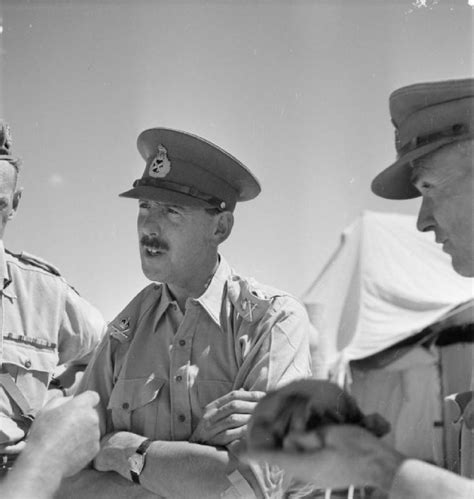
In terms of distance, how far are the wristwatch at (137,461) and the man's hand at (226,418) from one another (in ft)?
0.34

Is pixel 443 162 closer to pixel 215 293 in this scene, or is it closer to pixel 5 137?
pixel 215 293

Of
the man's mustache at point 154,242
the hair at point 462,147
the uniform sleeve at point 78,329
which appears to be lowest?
the uniform sleeve at point 78,329

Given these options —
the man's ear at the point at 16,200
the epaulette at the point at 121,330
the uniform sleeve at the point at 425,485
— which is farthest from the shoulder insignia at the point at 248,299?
the man's ear at the point at 16,200

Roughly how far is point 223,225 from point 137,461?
54cm

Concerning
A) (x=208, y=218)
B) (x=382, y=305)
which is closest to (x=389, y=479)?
(x=382, y=305)

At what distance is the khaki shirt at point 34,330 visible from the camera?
196 cm

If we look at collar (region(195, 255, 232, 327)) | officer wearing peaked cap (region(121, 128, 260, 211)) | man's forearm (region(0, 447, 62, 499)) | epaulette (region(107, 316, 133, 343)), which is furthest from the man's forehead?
man's forearm (region(0, 447, 62, 499))

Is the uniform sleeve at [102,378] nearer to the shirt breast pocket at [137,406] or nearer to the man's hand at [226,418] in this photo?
the shirt breast pocket at [137,406]

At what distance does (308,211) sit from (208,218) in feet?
0.77

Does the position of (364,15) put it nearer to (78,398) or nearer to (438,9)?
(438,9)

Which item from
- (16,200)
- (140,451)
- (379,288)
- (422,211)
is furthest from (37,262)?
(422,211)

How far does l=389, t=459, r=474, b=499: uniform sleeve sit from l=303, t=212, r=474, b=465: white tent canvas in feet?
0.33

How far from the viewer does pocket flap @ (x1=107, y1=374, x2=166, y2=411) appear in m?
1.61

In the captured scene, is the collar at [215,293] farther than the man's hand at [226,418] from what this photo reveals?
Yes
